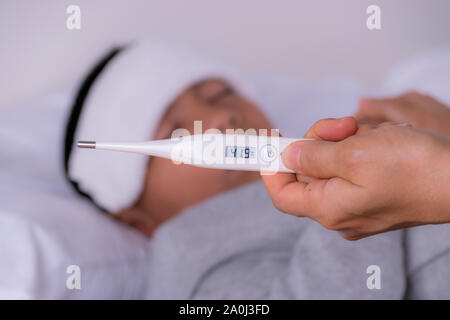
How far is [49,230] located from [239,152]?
383 millimetres

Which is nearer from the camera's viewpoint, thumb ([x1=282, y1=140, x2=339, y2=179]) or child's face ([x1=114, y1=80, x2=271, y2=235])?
thumb ([x1=282, y1=140, x2=339, y2=179])

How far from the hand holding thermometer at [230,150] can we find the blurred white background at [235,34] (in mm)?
564

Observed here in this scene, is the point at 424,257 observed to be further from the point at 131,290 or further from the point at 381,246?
the point at 131,290

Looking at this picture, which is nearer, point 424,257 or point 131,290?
point 424,257

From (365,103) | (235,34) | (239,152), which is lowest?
(239,152)

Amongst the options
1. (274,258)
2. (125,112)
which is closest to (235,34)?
(125,112)

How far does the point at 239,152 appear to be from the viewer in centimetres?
33

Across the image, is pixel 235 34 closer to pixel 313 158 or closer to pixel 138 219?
pixel 138 219

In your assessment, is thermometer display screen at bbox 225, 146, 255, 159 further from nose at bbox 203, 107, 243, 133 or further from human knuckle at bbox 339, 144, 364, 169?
nose at bbox 203, 107, 243, 133

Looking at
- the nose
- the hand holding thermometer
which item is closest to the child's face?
the nose

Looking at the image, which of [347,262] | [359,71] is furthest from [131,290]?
[359,71]

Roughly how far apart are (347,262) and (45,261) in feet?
1.28

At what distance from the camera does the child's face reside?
748mm

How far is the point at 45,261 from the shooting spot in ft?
1.89
